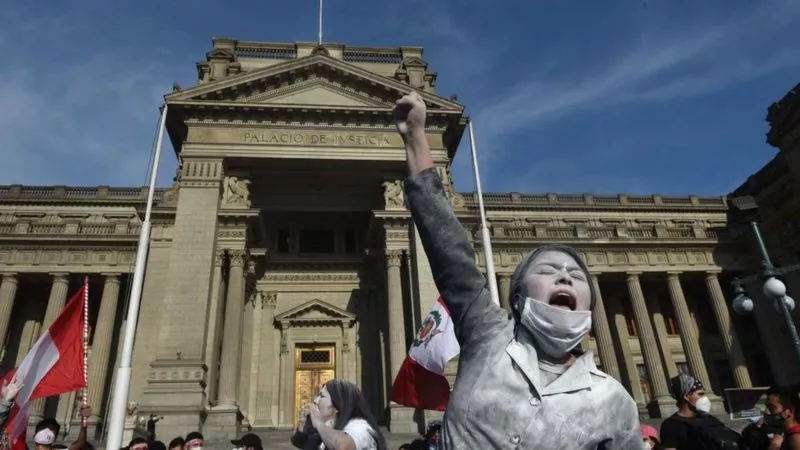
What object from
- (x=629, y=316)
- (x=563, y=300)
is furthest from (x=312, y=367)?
(x=563, y=300)

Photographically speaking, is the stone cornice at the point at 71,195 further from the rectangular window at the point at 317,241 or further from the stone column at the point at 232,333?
the stone column at the point at 232,333

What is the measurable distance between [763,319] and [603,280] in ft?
28.6

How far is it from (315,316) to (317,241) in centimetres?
418

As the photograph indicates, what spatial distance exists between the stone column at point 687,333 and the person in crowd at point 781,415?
25.7m

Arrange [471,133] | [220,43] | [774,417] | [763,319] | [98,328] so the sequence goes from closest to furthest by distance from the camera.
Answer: [774,417] → [471,133] → [98,328] → [220,43] → [763,319]

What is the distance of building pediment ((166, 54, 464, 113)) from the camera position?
23047mm

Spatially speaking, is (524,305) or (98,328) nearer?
(524,305)

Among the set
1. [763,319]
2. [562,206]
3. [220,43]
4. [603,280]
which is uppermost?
[220,43]

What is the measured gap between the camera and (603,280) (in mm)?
31609

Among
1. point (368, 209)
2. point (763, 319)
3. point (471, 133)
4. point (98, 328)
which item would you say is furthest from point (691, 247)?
point (98, 328)

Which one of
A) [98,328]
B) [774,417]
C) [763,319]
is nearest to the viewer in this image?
[774,417]

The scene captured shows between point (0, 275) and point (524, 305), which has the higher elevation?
point (0, 275)

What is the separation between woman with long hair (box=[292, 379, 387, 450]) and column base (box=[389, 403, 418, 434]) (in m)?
16.3

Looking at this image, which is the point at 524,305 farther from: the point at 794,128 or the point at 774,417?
the point at 794,128
